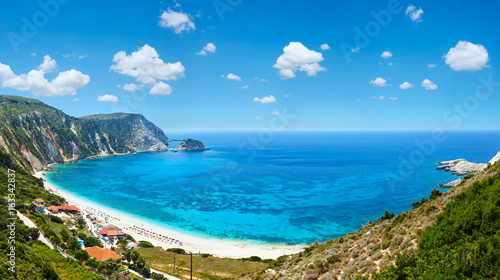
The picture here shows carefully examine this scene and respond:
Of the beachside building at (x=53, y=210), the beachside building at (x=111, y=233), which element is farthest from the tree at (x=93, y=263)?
the beachside building at (x=53, y=210)

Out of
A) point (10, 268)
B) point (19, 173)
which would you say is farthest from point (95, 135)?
point (10, 268)

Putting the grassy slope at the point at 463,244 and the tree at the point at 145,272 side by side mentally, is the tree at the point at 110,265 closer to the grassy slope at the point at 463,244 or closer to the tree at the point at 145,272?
the tree at the point at 145,272

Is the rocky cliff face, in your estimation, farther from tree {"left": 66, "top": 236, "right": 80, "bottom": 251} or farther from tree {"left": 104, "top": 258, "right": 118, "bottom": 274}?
tree {"left": 104, "top": 258, "right": 118, "bottom": 274}

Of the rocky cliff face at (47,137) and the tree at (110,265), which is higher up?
the rocky cliff face at (47,137)

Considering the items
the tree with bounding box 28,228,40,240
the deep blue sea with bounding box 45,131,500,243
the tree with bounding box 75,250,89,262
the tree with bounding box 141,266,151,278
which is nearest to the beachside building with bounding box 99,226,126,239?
the deep blue sea with bounding box 45,131,500,243

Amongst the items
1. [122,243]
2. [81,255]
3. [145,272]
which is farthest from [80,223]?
[145,272]

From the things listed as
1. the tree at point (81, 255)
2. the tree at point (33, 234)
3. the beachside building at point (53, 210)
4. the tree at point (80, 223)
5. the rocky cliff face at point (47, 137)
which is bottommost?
the tree at point (80, 223)

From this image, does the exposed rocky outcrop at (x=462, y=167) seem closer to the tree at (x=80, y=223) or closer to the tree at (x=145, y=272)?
the tree at (x=145, y=272)

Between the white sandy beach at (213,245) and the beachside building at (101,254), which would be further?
the white sandy beach at (213,245)

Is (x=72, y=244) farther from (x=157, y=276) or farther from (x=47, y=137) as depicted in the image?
Result: (x=47, y=137)

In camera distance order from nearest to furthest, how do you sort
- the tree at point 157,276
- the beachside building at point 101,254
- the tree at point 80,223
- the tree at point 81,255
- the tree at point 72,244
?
the tree at point 157,276
the tree at point 81,255
the beachside building at point 101,254
the tree at point 72,244
the tree at point 80,223

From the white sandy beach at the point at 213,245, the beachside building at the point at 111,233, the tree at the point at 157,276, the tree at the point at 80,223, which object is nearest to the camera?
the tree at the point at 157,276

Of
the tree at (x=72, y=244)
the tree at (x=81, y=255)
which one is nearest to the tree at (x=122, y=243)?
the tree at (x=72, y=244)
